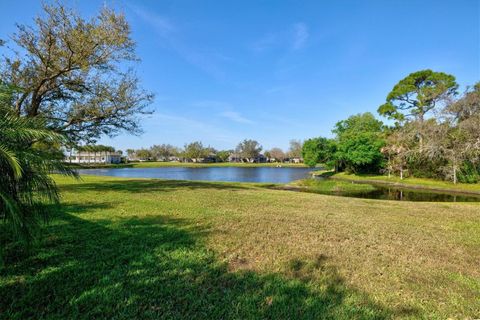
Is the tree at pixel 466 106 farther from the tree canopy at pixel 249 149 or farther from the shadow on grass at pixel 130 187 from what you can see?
the tree canopy at pixel 249 149

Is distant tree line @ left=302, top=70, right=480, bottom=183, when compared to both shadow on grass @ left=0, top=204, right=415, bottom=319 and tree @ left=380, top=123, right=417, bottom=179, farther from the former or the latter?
shadow on grass @ left=0, top=204, right=415, bottom=319

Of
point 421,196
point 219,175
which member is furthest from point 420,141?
point 219,175

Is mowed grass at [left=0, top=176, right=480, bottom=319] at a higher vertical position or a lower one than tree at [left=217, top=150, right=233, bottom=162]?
lower

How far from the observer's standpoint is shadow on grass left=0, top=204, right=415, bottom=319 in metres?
2.60

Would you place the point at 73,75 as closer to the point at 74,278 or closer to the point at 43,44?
the point at 43,44

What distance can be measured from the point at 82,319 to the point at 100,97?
12.2 metres

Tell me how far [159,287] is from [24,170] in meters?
1.98

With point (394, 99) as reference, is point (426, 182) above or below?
below

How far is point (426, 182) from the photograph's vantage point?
27219mm

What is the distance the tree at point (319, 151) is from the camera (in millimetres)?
44388

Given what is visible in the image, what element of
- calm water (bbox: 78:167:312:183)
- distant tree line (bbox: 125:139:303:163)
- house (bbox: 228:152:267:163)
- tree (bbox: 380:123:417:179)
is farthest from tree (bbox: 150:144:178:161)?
tree (bbox: 380:123:417:179)

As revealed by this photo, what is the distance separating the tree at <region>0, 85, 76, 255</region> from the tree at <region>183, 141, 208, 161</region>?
4259 inches

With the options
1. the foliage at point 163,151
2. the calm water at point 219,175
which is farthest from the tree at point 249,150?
the calm water at point 219,175

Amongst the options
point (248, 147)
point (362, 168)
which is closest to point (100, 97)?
point (362, 168)
